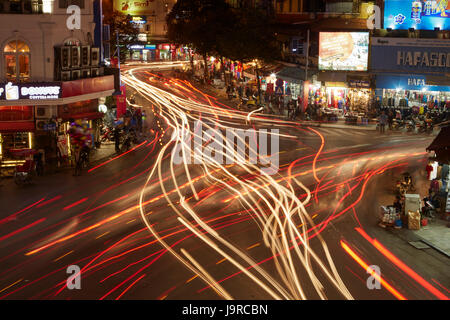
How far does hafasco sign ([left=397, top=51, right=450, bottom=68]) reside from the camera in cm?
4247

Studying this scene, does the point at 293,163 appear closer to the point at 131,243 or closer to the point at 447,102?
the point at 131,243

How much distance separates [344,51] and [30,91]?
26.1 m

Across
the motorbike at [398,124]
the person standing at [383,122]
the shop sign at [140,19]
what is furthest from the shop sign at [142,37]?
the person standing at [383,122]

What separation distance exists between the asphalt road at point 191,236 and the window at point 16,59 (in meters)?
6.03

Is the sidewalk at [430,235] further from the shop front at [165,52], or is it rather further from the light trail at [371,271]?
the shop front at [165,52]

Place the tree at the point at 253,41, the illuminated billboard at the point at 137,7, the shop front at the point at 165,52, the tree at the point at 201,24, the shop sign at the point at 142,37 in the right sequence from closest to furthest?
the tree at the point at 253,41, the tree at the point at 201,24, the shop sign at the point at 142,37, the illuminated billboard at the point at 137,7, the shop front at the point at 165,52

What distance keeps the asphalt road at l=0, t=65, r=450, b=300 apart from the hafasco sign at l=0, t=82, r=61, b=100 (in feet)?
14.0

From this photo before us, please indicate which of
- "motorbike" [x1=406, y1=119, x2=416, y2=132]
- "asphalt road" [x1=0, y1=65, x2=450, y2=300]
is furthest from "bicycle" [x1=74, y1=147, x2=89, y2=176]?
"motorbike" [x1=406, y1=119, x2=416, y2=132]

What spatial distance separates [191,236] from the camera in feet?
59.5

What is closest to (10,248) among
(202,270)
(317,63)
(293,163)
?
(202,270)

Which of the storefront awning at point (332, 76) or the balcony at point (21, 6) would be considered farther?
the storefront awning at point (332, 76)

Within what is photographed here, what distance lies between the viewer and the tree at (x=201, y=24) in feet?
224

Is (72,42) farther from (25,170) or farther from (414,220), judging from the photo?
(414,220)
